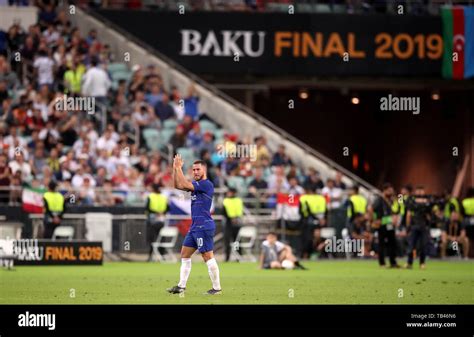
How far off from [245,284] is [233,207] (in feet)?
32.3

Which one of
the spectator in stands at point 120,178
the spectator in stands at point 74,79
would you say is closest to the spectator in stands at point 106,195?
the spectator in stands at point 120,178

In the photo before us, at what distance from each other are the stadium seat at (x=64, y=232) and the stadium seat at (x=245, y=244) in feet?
14.9

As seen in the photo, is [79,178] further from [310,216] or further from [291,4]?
[291,4]

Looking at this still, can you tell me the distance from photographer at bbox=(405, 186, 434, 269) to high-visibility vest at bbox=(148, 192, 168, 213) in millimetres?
6898

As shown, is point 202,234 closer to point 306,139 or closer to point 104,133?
point 104,133

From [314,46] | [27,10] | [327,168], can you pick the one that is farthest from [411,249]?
[27,10]

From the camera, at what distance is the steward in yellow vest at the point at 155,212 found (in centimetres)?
3703

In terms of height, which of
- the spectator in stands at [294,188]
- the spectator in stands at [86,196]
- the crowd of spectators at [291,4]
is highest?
the crowd of spectators at [291,4]

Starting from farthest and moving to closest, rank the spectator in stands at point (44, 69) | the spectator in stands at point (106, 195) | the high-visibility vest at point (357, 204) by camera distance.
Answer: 1. the spectator in stands at point (44, 69)
2. the high-visibility vest at point (357, 204)
3. the spectator in stands at point (106, 195)

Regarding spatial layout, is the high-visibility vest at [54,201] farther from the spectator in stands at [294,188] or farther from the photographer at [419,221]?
the photographer at [419,221]

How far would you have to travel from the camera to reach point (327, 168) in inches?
1683

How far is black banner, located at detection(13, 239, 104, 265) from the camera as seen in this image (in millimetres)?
34156

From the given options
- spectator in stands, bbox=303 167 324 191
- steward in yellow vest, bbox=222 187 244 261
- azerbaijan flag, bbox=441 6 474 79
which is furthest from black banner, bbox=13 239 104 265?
azerbaijan flag, bbox=441 6 474 79
